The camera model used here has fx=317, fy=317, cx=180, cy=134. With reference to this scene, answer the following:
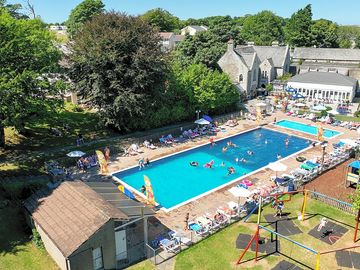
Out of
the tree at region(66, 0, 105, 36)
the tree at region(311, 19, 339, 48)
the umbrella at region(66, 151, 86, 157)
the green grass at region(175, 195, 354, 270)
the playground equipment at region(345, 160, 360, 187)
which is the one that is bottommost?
the green grass at region(175, 195, 354, 270)

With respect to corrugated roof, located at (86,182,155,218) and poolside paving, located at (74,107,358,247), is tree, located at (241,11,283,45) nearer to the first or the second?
poolside paving, located at (74,107,358,247)

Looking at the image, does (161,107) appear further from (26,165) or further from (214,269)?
(214,269)

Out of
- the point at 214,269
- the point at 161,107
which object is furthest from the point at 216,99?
the point at 214,269

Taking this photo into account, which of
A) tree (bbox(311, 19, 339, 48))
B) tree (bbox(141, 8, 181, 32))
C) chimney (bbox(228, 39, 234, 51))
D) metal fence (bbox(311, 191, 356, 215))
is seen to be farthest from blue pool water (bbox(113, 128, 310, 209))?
tree (bbox(141, 8, 181, 32))

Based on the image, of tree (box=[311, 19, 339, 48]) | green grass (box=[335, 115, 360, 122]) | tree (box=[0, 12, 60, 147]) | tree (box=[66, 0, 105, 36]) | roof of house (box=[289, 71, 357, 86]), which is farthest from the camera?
tree (box=[66, 0, 105, 36])

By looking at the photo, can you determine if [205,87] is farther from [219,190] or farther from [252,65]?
[219,190]

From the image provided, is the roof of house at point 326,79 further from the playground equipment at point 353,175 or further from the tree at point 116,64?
the tree at point 116,64

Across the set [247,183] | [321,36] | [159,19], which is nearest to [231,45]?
[247,183]
